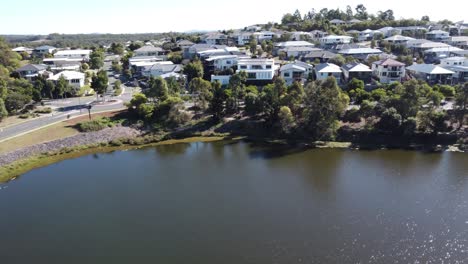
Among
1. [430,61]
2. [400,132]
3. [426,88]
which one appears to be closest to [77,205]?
[400,132]

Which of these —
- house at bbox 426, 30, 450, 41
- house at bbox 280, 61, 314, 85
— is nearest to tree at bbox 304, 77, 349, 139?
house at bbox 280, 61, 314, 85

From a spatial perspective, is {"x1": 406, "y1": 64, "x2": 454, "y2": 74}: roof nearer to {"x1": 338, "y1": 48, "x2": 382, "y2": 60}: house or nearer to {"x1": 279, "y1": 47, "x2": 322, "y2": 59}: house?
{"x1": 338, "y1": 48, "x2": 382, "y2": 60}: house

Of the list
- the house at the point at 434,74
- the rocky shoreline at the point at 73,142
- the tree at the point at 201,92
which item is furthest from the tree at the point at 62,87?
the house at the point at 434,74

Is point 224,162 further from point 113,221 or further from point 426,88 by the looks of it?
point 426,88

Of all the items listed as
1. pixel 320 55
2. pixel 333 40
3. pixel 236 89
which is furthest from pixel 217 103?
pixel 333 40

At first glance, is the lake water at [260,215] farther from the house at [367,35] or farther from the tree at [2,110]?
the house at [367,35]
